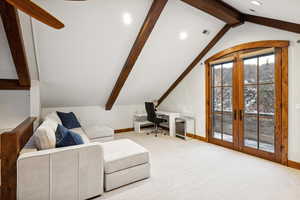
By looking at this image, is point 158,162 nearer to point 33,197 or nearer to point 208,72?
point 33,197

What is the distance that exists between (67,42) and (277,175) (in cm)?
437

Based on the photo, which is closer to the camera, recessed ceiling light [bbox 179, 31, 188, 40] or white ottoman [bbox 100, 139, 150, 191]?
white ottoman [bbox 100, 139, 150, 191]

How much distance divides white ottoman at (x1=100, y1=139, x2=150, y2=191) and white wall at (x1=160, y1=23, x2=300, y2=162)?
2.66 metres

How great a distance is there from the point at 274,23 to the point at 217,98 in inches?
76.8

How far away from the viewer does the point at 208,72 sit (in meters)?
4.55

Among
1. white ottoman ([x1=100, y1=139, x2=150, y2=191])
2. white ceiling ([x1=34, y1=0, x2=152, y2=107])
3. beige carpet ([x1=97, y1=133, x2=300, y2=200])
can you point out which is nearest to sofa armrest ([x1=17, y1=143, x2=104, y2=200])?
white ottoman ([x1=100, y1=139, x2=150, y2=191])

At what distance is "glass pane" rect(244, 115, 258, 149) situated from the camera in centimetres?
360

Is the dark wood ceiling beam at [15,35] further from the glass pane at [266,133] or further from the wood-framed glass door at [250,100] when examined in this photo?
the glass pane at [266,133]

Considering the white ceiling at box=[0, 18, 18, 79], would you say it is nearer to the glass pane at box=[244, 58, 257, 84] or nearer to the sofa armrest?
the sofa armrest

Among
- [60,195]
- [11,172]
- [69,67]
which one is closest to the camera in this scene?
[11,172]

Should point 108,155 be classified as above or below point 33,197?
above

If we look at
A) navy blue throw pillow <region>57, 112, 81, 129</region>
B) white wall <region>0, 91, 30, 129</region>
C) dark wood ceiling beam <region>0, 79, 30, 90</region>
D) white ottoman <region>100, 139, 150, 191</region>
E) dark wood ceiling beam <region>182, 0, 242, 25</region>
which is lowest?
white ottoman <region>100, 139, 150, 191</region>

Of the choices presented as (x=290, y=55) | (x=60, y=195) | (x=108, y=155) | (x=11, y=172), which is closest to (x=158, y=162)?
(x=108, y=155)

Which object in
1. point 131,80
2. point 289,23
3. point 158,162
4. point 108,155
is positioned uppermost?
point 289,23
